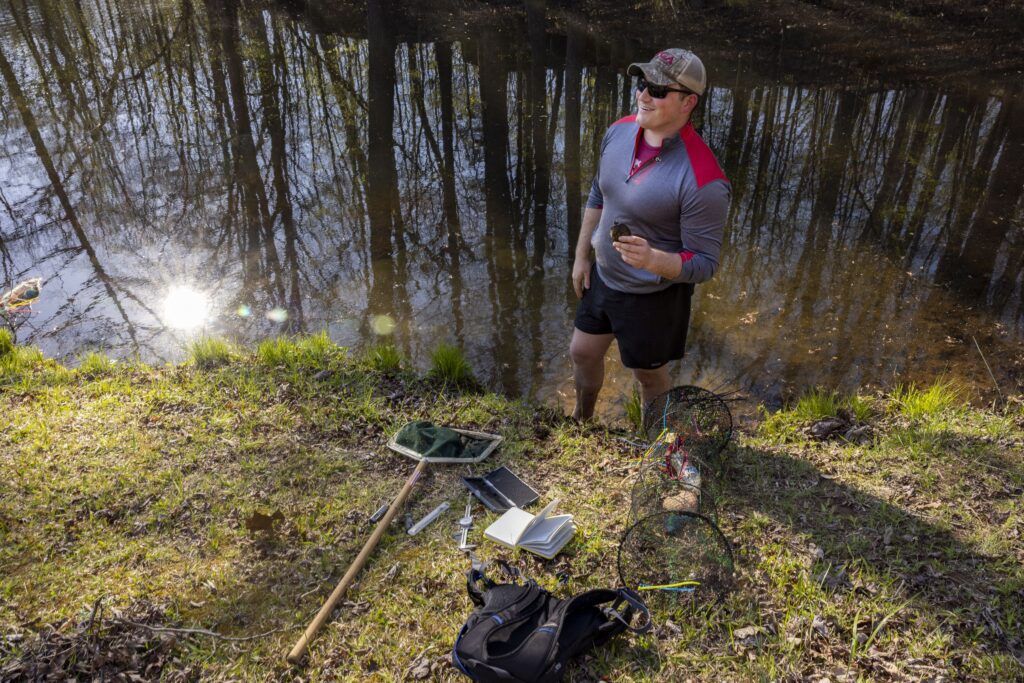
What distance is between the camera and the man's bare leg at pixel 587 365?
391 centimetres

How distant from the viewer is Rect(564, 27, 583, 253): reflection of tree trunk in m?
7.16

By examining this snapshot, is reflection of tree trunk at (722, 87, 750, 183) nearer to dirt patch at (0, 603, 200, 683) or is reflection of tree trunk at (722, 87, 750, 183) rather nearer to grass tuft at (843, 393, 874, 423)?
grass tuft at (843, 393, 874, 423)

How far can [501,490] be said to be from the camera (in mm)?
3654

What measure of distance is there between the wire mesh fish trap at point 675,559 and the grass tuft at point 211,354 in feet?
10.3

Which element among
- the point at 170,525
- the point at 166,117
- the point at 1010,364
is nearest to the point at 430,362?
the point at 170,525

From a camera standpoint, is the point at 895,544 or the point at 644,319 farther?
the point at 644,319

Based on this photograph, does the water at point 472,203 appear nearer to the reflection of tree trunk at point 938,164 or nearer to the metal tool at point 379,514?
the reflection of tree trunk at point 938,164

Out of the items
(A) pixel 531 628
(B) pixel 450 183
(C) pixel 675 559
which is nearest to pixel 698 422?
(C) pixel 675 559

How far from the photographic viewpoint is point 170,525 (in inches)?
137

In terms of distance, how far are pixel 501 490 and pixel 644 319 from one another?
1.14 meters

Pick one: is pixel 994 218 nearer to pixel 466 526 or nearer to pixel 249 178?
pixel 466 526

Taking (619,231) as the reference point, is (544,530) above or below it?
below

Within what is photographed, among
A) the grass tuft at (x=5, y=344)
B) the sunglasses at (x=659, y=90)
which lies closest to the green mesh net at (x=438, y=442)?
the sunglasses at (x=659, y=90)

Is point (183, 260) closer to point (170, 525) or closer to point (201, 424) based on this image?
point (201, 424)
